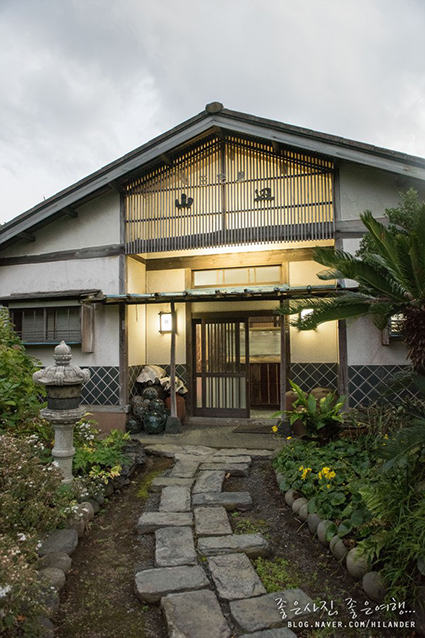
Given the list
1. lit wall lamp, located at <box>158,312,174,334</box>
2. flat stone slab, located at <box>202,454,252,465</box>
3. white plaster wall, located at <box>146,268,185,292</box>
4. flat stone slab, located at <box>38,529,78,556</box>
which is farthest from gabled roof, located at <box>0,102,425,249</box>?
flat stone slab, located at <box>38,529,78,556</box>

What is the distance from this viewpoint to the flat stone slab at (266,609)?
308 centimetres

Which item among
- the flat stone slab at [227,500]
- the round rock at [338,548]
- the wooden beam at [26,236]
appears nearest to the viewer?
the round rock at [338,548]

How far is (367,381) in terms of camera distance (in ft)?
27.0

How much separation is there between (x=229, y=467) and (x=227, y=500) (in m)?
1.23

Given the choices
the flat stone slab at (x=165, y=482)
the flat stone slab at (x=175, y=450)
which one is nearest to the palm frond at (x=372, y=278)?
the flat stone slab at (x=165, y=482)

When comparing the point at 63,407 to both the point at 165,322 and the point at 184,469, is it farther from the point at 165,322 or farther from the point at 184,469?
the point at 165,322

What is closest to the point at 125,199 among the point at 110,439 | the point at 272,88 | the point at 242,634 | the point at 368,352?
the point at 110,439

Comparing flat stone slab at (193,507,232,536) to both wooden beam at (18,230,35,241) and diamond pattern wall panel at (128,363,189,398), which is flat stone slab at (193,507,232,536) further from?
wooden beam at (18,230,35,241)

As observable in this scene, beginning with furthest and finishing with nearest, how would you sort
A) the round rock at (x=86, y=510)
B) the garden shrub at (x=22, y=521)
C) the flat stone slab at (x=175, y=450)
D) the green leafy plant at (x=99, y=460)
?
the flat stone slab at (x=175, y=450) → the green leafy plant at (x=99, y=460) → the round rock at (x=86, y=510) → the garden shrub at (x=22, y=521)

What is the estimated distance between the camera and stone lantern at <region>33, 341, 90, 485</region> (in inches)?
207

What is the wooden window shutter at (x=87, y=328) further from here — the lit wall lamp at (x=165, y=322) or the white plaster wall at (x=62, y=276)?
the lit wall lamp at (x=165, y=322)

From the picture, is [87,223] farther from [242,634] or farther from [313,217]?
[242,634]

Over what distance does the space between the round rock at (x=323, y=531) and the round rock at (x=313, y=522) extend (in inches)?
3.5

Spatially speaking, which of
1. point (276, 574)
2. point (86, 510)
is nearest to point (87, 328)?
point (86, 510)
